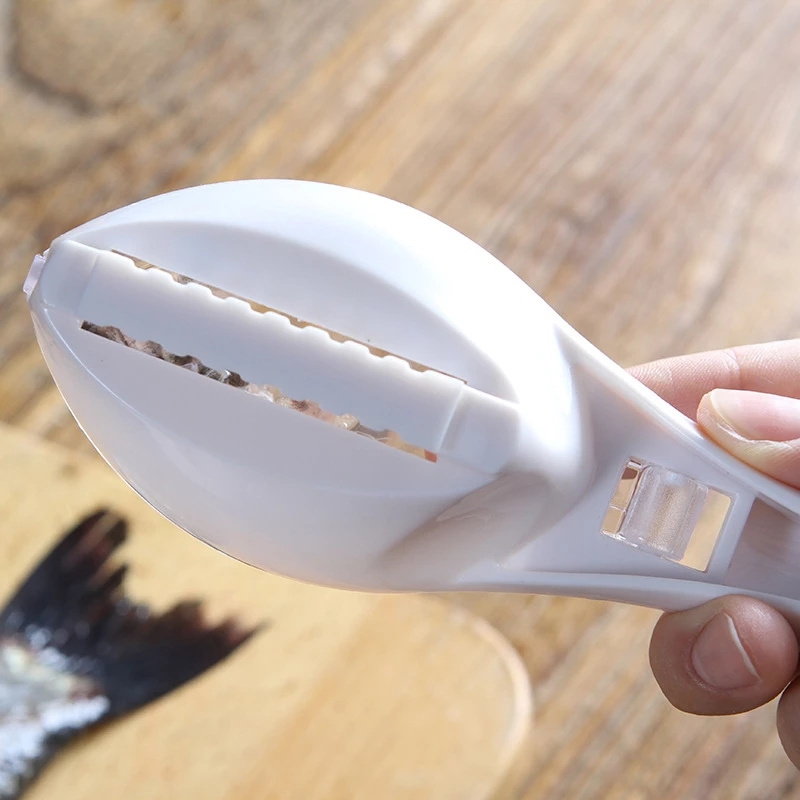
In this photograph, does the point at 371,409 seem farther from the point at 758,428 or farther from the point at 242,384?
the point at 758,428

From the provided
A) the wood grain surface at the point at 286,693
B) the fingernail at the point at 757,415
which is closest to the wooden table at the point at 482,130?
the wood grain surface at the point at 286,693

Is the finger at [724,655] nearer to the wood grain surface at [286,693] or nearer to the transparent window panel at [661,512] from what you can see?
the transparent window panel at [661,512]

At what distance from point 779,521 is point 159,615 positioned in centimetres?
36

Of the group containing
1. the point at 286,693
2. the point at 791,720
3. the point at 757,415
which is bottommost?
the point at 286,693

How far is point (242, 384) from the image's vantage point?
11.7 inches

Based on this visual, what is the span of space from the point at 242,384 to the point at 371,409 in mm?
47

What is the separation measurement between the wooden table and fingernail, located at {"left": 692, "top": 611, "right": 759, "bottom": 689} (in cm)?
32

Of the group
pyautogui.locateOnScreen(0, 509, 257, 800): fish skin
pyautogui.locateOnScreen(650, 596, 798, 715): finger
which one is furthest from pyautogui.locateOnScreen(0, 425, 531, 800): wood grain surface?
pyautogui.locateOnScreen(650, 596, 798, 715): finger

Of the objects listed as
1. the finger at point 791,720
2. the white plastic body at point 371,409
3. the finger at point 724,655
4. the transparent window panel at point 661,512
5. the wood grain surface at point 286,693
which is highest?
the white plastic body at point 371,409

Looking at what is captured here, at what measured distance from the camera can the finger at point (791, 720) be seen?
362mm

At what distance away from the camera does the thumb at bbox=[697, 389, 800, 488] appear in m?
0.32

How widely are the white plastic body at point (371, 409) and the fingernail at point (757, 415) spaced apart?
25 mm

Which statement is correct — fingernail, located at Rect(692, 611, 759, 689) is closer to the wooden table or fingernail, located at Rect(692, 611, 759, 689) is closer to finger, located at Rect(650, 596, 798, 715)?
finger, located at Rect(650, 596, 798, 715)

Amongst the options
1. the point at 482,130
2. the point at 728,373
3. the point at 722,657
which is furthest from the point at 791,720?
the point at 482,130
